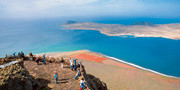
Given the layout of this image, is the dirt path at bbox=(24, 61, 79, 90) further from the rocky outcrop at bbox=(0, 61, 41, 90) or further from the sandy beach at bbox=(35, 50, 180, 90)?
the sandy beach at bbox=(35, 50, 180, 90)

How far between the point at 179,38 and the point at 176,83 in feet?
297

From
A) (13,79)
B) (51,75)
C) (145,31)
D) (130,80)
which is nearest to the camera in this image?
(13,79)

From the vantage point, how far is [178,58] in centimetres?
6347

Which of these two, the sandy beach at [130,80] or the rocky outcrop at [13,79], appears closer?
the rocky outcrop at [13,79]

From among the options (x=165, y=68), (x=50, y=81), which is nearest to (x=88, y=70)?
(x=50, y=81)

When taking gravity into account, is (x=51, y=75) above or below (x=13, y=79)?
below

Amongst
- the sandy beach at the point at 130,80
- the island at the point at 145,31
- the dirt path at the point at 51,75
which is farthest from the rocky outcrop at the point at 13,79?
the island at the point at 145,31

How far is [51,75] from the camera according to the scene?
632 inches

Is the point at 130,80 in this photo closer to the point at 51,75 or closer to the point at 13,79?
the point at 51,75

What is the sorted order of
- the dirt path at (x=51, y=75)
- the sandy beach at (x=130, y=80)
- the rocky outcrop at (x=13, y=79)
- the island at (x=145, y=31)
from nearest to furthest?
the rocky outcrop at (x=13, y=79) < the dirt path at (x=51, y=75) < the sandy beach at (x=130, y=80) < the island at (x=145, y=31)

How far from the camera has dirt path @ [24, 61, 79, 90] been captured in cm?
1369

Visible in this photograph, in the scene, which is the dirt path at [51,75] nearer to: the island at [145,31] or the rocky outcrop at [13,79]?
the rocky outcrop at [13,79]

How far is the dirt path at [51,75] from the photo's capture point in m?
13.7

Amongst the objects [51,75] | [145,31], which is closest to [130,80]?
[51,75]
